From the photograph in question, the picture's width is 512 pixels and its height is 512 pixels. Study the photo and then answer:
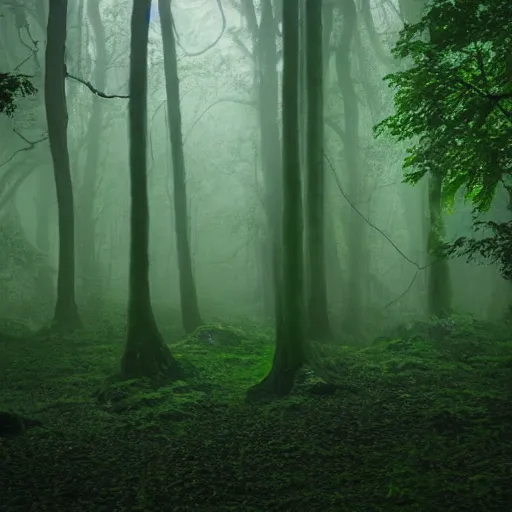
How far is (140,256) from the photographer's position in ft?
36.2

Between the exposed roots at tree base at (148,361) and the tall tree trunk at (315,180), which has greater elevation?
the tall tree trunk at (315,180)

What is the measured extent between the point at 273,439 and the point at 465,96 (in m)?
5.81

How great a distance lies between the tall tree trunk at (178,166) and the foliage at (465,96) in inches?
406

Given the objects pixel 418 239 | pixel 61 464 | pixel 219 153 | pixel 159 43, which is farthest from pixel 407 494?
pixel 219 153

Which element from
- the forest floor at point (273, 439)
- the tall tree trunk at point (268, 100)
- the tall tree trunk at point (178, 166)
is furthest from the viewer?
the tall tree trunk at point (268, 100)

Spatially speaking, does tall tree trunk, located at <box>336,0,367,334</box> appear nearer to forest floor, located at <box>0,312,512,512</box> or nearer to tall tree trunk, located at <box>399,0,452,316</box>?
tall tree trunk, located at <box>399,0,452,316</box>

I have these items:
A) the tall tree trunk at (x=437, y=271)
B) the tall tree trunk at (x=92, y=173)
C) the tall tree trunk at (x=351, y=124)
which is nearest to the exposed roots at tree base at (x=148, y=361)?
the tall tree trunk at (x=437, y=271)

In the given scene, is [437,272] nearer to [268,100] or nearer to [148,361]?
[148,361]

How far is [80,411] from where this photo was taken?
368 inches

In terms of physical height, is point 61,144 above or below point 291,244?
above

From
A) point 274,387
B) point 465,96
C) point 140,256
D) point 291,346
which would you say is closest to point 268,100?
point 140,256

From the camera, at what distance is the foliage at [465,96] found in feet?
25.6

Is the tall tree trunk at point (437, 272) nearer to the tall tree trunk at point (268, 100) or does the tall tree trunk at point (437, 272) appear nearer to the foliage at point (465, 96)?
the tall tree trunk at point (268, 100)

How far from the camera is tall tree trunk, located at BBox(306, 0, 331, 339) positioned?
47.6ft
